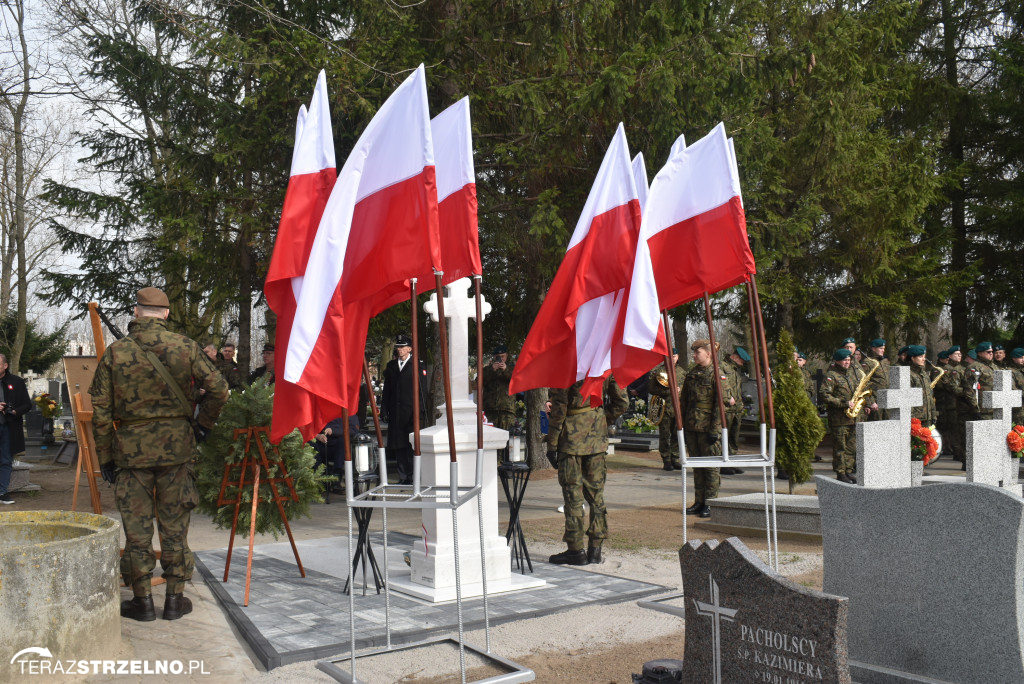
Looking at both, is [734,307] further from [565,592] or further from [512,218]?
[565,592]

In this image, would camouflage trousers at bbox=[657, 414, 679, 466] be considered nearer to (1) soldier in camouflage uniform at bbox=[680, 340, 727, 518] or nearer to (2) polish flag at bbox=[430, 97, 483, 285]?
(1) soldier in camouflage uniform at bbox=[680, 340, 727, 518]

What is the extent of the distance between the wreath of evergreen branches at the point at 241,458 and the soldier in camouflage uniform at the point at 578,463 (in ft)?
7.22

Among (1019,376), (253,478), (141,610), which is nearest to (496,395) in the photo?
(253,478)

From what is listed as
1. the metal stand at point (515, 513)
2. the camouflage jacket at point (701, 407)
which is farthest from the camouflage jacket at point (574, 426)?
the camouflage jacket at point (701, 407)

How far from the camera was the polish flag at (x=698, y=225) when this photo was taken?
6.67 metres

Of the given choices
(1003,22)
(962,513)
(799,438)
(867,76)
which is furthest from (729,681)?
(1003,22)

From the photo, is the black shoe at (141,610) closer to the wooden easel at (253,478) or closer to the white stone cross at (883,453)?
the wooden easel at (253,478)

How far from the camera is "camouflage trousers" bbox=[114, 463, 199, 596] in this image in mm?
6508

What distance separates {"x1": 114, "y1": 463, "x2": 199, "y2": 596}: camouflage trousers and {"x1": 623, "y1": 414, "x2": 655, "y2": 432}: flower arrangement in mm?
15269

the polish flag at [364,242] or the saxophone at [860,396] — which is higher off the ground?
the polish flag at [364,242]

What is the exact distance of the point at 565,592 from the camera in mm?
7262

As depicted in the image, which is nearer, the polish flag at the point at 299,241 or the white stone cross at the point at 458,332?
the polish flag at the point at 299,241

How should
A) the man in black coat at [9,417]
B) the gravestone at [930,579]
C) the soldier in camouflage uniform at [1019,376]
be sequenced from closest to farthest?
the gravestone at [930,579] < the man in black coat at [9,417] < the soldier in camouflage uniform at [1019,376]

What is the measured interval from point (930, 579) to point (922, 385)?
12.3 metres
